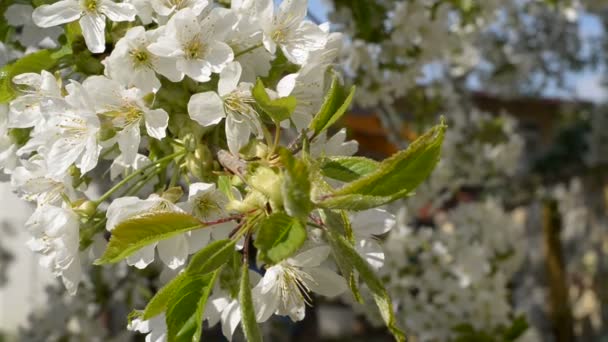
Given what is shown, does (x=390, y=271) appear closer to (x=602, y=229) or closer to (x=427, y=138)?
Answer: (x=427, y=138)

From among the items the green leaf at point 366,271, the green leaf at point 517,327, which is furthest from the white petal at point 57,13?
the green leaf at point 517,327

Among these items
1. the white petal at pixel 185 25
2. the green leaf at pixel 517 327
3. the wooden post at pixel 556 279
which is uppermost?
the white petal at pixel 185 25

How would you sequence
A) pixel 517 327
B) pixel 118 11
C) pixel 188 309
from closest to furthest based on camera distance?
pixel 188 309, pixel 118 11, pixel 517 327

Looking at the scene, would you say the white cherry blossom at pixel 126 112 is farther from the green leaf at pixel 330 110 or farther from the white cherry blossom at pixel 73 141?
the green leaf at pixel 330 110

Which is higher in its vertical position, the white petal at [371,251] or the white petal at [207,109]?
the white petal at [207,109]

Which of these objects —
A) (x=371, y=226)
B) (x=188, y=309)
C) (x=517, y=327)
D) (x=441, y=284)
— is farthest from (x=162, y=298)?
(x=441, y=284)

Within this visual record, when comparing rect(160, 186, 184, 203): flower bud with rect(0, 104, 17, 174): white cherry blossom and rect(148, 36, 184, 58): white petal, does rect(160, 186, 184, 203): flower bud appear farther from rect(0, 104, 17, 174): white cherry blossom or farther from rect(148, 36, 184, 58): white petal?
rect(0, 104, 17, 174): white cherry blossom

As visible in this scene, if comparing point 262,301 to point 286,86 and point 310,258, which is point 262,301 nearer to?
point 310,258

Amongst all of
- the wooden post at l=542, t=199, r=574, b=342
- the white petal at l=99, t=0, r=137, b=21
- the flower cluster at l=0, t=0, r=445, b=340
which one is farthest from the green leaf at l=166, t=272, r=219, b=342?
the wooden post at l=542, t=199, r=574, b=342
